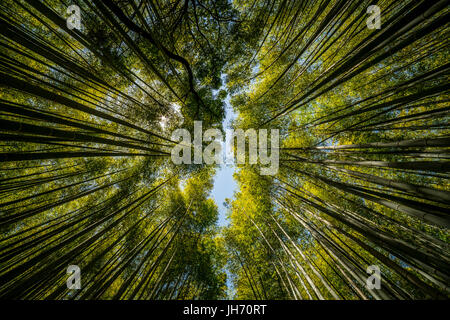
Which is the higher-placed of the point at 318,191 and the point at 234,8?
the point at 234,8

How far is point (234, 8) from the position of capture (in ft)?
12.1

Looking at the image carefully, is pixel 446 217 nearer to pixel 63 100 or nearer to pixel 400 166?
pixel 400 166

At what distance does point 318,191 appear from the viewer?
4.69 m
